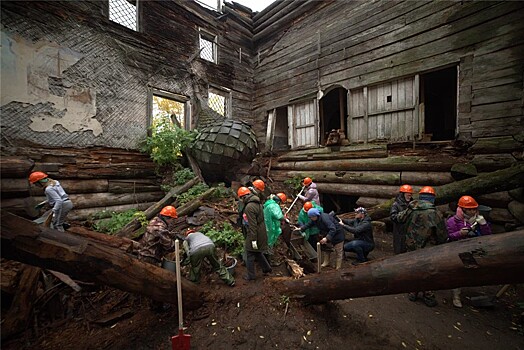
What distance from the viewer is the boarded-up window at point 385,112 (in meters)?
7.31

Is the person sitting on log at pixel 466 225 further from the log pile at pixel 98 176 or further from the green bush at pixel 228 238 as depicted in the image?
the log pile at pixel 98 176

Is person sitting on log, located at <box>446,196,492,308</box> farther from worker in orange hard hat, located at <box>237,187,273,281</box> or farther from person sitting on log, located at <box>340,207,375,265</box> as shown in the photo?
worker in orange hard hat, located at <box>237,187,273,281</box>

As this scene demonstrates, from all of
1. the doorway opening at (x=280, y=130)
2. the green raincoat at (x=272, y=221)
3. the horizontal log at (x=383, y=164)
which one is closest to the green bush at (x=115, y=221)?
the green raincoat at (x=272, y=221)

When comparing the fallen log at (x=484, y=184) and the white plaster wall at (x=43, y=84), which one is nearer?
the fallen log at (x=484, y=184)

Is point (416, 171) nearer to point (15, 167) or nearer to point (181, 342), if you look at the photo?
point (181, 342)

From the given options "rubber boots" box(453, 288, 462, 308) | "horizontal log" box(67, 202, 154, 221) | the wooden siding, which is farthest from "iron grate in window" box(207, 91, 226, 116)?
"rubber boots" box(453, 288, 462, 308)

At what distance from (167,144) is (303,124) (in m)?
5.97

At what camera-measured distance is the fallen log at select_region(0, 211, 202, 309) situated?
196 cm

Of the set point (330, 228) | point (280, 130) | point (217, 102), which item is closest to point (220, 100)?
point (217, 102)

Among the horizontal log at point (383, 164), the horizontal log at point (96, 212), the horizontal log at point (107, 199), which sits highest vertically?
the horizontal log at point (383, 164)

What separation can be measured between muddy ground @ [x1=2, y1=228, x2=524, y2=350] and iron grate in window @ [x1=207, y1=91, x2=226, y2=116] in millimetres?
9414

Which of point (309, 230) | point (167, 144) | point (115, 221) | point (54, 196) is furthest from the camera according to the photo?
point (167, 144)

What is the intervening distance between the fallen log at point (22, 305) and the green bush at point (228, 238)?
121 inches

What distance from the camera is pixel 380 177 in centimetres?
737
